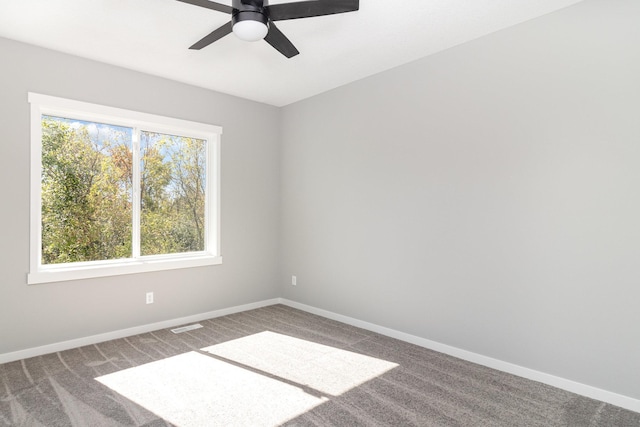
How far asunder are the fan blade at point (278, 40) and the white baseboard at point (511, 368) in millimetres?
2723

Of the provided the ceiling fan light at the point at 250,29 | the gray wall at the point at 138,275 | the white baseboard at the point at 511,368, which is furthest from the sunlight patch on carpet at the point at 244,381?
the ceiling fan light at the point at 250,29

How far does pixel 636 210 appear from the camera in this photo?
218 cm

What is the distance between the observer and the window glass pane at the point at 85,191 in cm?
319

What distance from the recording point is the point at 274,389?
2.47 metres

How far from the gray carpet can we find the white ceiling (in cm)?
269

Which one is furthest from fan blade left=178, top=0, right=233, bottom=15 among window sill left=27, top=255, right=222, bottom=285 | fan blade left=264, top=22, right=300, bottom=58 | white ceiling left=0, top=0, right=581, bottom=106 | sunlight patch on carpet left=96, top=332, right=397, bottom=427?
window sill left=27, top=255, right=222, bottom=285

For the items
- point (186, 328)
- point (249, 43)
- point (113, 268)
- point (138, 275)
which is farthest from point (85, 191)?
point (249, 43)

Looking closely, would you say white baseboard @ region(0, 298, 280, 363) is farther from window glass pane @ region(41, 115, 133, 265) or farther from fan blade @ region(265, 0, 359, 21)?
fan blade @ region(265, 0, 359, 21)

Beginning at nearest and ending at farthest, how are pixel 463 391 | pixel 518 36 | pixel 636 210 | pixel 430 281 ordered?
1. pixel 636 210
2. pixel 463 391
3. pixel 518 36
4. pixel 430 281

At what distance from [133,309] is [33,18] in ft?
8.66

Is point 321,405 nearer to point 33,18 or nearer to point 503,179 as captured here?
point 503,179

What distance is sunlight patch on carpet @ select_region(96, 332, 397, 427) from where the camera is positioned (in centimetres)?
219

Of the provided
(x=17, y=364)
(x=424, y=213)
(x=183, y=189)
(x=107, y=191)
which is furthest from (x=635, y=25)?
(x=17, y=364)

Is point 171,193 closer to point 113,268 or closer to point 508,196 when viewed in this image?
point 113,268
